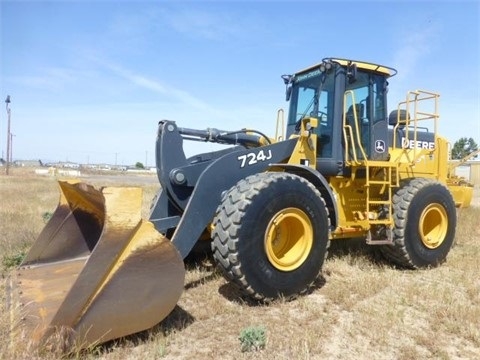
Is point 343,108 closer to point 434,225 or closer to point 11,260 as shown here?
point 434,225

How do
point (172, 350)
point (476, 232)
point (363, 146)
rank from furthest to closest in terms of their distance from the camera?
point (476, 232) → point (363, 146) → point (172, 350)

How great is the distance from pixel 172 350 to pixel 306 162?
2.92 metres

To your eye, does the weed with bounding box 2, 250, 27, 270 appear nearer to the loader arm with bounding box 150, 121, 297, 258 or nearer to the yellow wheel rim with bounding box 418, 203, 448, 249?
→ the loader arm with bounding box 150, 121, 297, 258

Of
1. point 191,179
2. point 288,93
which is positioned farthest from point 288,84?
point 191,179

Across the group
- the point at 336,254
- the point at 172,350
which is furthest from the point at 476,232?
the point at 172,350

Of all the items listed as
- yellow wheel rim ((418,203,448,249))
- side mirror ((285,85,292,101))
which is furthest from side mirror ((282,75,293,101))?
yellow wheel rim ((418,203,448,249))

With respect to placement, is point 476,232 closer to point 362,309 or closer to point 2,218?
point 362,309

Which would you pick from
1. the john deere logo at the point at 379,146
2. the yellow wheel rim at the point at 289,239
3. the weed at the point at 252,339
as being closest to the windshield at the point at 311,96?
the john deere logo at the point at 379,146

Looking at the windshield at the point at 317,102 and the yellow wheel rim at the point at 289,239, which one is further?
the windshield at the point at 317,102

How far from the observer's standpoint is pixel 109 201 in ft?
10.8

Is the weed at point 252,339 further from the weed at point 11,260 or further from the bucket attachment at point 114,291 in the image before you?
the weed at point 11,260

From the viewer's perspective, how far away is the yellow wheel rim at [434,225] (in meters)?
6.07

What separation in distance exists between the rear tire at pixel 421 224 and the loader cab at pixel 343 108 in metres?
0.72

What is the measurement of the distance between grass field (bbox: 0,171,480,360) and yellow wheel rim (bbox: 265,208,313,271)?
0.41 metres
